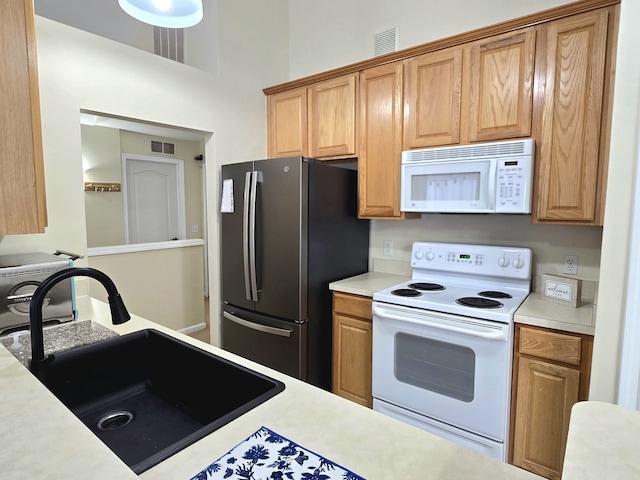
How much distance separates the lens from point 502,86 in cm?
202

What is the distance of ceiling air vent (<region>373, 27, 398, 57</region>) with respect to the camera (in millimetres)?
2705

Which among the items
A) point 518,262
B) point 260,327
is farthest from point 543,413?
point 260,327

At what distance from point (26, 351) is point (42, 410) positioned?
2.36ft

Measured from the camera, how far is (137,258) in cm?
351

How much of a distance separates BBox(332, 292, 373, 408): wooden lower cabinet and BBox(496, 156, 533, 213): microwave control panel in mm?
957

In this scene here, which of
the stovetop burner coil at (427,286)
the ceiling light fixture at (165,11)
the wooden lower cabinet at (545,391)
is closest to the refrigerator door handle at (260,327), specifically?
the stovetop burner coil at (427,286)

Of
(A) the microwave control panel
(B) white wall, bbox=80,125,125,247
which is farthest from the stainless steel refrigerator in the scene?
(B) white wall, bbox=80,125,125,247

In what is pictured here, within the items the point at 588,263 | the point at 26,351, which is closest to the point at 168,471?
the point at 26,351

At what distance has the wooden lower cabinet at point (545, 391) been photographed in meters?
1.62

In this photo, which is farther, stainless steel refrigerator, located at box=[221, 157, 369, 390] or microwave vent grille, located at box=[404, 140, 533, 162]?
stainless steel refrigerator, located at box=[221, 157, 369, 390]

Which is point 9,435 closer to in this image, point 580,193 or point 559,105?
point 580,193

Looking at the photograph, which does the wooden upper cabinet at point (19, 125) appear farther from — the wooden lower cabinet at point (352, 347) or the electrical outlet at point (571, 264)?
the electrical outlet at point (571, 264)

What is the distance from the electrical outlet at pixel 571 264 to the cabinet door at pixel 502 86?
77cm

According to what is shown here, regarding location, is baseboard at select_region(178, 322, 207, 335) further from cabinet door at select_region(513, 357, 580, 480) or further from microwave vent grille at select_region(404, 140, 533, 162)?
cabinet door at select_region(513, 357, 580, 480)
